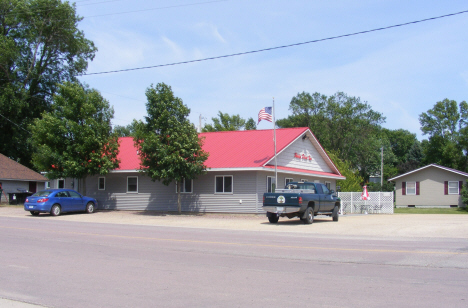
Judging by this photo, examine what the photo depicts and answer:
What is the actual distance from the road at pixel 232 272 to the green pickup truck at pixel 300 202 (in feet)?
17.8

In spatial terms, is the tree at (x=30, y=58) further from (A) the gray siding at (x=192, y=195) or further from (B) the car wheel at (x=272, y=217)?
(B) the car wheel at (x=272, y=217)

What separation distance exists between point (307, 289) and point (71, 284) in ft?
13.5

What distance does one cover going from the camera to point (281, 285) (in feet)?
25.9

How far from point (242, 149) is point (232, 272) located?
21.6 m

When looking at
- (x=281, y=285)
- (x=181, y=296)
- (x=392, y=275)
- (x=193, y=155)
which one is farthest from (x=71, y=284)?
(x=193, y=155)

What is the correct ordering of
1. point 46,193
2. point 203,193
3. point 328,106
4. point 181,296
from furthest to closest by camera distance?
1. point 328,106
2. point 203,193
3. point 46,193
4. point 181,296

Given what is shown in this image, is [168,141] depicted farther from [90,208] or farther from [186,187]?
[90,208]

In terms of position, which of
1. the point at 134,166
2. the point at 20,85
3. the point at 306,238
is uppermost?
the point at 20,85

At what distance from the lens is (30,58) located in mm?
48281

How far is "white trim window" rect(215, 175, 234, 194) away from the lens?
28.3 meters

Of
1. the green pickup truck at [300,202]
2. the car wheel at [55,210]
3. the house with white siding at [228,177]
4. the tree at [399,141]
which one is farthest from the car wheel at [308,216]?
the tree at [399,141]

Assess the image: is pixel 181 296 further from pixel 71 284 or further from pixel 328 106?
pixel 328 106

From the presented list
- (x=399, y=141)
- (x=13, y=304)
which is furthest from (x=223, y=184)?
(x=399, y=141)

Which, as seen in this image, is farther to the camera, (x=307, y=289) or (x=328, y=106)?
(x=328, y=106)
